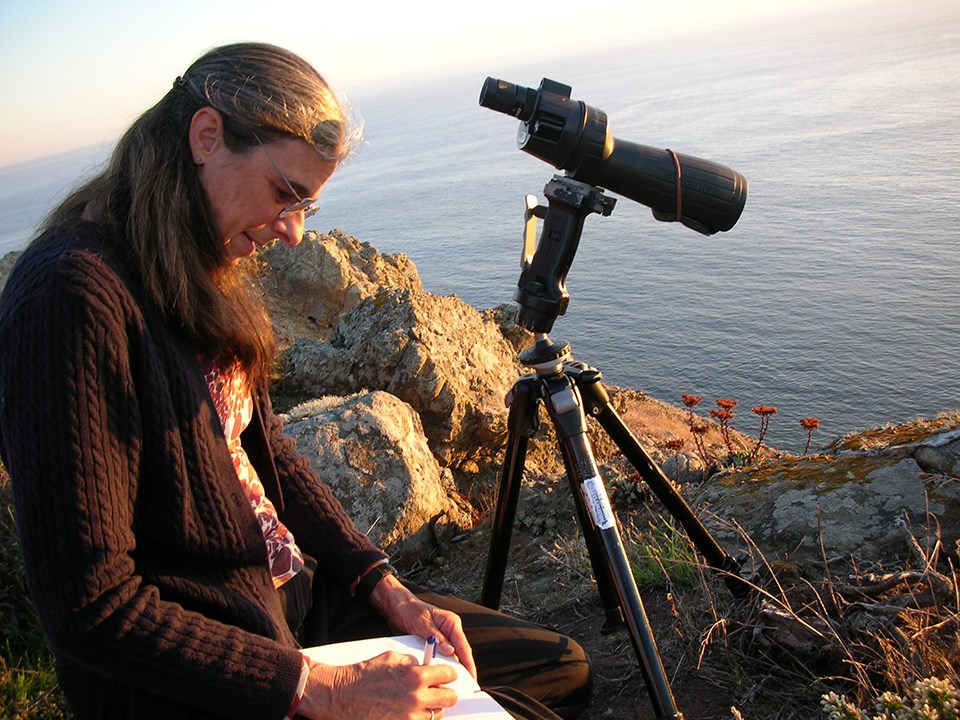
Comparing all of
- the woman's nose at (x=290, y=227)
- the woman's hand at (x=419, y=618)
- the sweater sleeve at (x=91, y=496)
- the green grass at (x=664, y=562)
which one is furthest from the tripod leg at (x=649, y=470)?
the sweater sleeve at (x=91, y=496)

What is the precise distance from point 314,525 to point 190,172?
3.78 ft

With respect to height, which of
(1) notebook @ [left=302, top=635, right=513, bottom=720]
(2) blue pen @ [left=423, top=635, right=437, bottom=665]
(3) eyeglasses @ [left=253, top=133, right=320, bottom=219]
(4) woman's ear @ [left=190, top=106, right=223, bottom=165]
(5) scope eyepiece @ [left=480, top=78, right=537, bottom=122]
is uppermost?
(5) scope eyepiece @ [left=480, top=78, right=537, bottom=122]

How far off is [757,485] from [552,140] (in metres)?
1.97

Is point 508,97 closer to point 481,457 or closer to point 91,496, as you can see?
point 91,496

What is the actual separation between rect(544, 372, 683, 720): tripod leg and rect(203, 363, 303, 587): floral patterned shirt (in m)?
0.87

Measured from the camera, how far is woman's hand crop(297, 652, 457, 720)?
1.76 m

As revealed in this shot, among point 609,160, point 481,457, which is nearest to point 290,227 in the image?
point 609,160

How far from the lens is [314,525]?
2406 millimetres

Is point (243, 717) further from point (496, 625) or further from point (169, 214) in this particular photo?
point (169, 214)

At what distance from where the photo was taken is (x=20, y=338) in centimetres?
155

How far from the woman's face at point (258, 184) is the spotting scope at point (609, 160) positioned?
59 cm

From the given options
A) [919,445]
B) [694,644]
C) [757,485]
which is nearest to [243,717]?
[694,644]

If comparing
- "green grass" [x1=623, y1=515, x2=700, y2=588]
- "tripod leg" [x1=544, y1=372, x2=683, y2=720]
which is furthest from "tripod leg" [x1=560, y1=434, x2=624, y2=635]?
"green grass" [x1=623, y1=515, x2=700, y2=588]

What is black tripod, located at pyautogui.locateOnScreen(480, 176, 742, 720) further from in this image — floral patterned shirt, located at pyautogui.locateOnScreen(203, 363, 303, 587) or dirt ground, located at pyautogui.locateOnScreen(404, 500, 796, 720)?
floral patterned shirt, located at pyautogui.locateOnScreen(203, 363, 303, 587)
